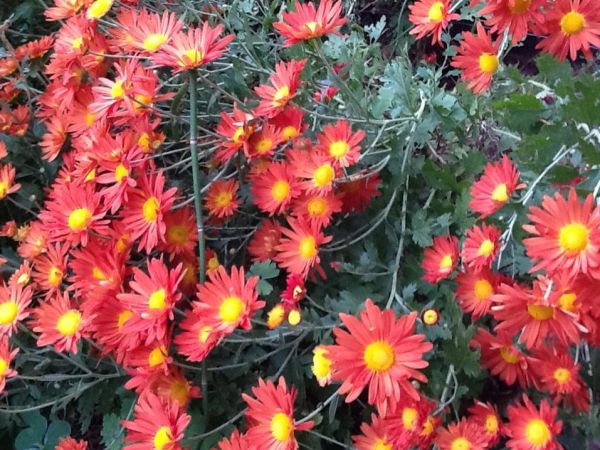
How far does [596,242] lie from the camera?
624 millimetres

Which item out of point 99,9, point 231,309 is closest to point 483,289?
point 231,309

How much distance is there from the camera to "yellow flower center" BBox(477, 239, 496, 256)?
0.80 meters

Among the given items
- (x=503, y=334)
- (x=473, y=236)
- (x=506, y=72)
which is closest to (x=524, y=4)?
(x=506, y=72)

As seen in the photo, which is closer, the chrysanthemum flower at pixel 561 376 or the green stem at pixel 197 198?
the chrysanthemum flower at pixel 561 376

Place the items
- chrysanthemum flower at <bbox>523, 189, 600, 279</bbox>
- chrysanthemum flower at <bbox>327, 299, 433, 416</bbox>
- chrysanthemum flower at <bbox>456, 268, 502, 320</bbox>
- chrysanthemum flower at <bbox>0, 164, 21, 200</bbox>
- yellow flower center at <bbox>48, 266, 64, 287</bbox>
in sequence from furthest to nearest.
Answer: chrysanthemum flower at <bbox>0, 164, 21, 200</bbox> < yellow flower center at <bbox>48, 266, 64, 287</bbox> < chrysanthemum flower at <bbox>456, 268, 502, 320</bbox> < chrysanthemum flower at <bbox>327, 299, 433, 416</bbox> < chrysanthemum flower at <bbox>523, 189, 600, 279</bbox>

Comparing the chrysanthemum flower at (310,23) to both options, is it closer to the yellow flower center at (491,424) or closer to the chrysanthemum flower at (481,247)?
the chrysanthemum flower at (481,247)

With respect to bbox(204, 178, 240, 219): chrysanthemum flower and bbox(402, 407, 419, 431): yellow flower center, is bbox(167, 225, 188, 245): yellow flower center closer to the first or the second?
bbox(204, 178, 240, 219): chrysanthemum flower

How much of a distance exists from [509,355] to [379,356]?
0.61 ft

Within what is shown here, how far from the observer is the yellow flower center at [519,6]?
80 cm

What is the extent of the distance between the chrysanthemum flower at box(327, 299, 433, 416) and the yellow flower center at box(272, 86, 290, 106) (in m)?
0.36

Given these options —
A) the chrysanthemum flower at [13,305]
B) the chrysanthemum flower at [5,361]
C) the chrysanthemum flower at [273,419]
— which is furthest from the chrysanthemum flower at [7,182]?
the chrysanthemum flower at [273,419]

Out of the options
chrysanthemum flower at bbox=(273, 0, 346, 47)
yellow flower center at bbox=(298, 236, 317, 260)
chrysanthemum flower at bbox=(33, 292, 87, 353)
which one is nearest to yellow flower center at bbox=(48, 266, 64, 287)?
chrysanthemum flower at bbox=(33, 292, 87, 353)

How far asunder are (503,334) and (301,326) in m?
0.25

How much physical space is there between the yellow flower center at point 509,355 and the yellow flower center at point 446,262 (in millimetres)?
126
